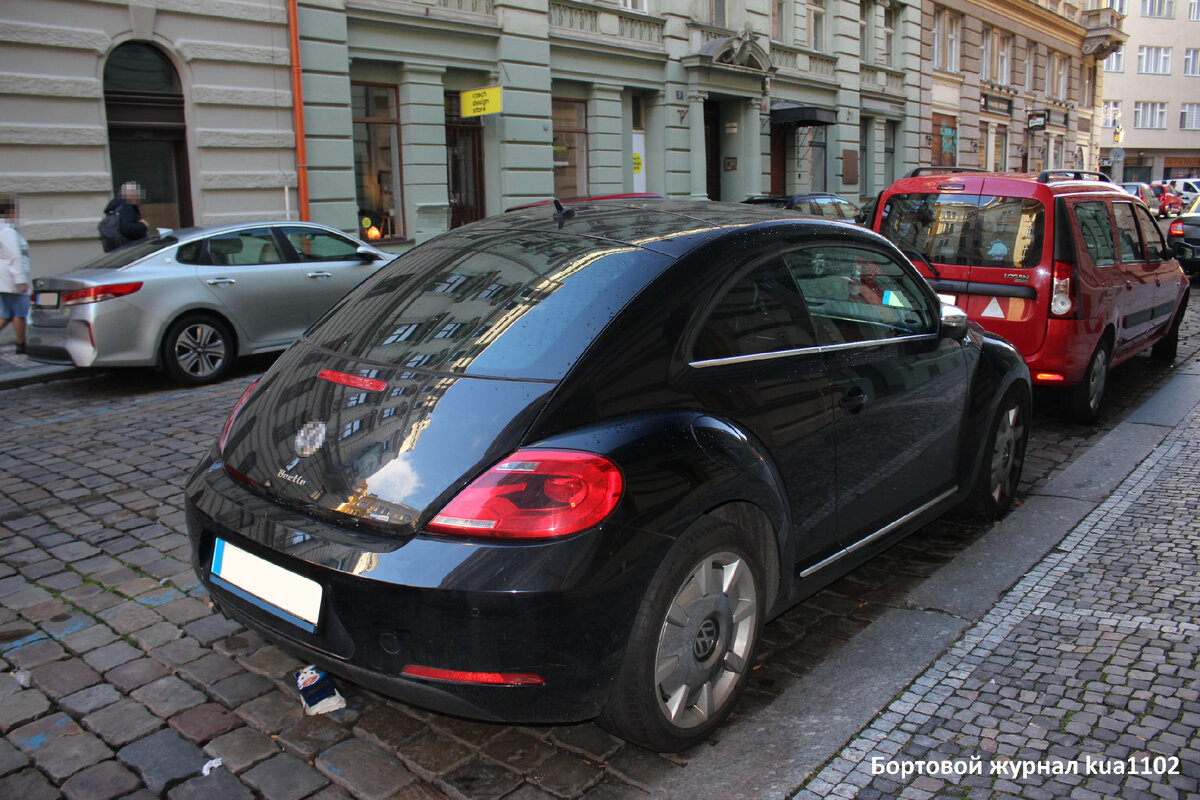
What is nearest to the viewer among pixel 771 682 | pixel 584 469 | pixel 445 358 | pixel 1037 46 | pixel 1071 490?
pixel 584 469

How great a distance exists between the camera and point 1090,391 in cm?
708

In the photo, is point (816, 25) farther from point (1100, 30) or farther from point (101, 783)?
point (101, 783)

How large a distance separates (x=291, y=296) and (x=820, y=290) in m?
7.04

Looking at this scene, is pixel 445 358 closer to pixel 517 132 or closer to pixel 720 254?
pixel 720 254

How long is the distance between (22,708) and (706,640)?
2.24 meters

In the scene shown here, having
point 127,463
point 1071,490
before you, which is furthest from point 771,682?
point 127,463

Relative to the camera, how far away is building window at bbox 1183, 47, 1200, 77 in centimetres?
6550

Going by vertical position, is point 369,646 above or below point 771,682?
above

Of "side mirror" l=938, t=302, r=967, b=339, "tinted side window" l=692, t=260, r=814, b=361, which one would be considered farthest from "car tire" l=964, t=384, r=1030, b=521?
"tinted side window" l=692, t=260, r=814, b=361

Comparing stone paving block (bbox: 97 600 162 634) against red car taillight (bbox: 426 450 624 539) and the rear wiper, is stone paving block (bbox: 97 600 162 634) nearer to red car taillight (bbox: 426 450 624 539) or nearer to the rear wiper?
red car taillight (bbox: 426 450 624 539)

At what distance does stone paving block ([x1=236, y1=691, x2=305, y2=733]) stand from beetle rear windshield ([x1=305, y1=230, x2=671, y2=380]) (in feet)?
3.83

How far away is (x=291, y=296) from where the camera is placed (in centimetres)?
948

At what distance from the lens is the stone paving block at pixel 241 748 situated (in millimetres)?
2828

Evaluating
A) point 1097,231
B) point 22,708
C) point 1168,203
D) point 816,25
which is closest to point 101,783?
point 22,708
